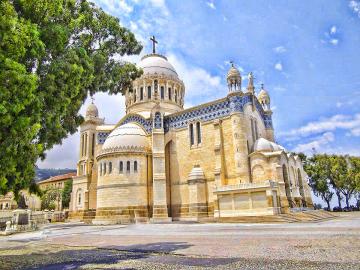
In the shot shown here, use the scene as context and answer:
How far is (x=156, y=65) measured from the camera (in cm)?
4091

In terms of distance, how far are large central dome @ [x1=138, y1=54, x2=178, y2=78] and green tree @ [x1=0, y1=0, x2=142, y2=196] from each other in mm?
26735

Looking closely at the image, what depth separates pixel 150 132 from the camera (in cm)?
3534

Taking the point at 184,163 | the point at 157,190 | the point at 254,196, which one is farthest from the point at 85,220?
the point at 254,196

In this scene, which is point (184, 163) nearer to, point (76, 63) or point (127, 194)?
point (127, 194)

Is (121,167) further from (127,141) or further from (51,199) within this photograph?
(51,199)

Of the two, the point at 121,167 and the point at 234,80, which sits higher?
the point at 234,80

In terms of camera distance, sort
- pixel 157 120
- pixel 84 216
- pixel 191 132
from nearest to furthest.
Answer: pixel 191 132
pixel 157 120
pixel 84 216

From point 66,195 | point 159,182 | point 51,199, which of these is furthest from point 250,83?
point 51,199

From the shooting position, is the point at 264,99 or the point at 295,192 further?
the point at 264,99

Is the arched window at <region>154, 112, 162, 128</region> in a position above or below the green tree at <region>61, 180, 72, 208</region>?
above

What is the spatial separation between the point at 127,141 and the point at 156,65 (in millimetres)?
12815

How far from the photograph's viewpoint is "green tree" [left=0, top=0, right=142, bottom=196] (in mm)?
7688

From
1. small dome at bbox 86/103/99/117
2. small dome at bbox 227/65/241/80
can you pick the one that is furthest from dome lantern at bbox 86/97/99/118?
small dome at bbox 227/65/241/80

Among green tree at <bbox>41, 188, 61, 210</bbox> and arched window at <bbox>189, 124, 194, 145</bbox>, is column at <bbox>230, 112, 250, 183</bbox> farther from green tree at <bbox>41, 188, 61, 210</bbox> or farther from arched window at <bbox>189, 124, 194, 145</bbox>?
green tree at <bbox>41, 188, 61, 210</bbox>
